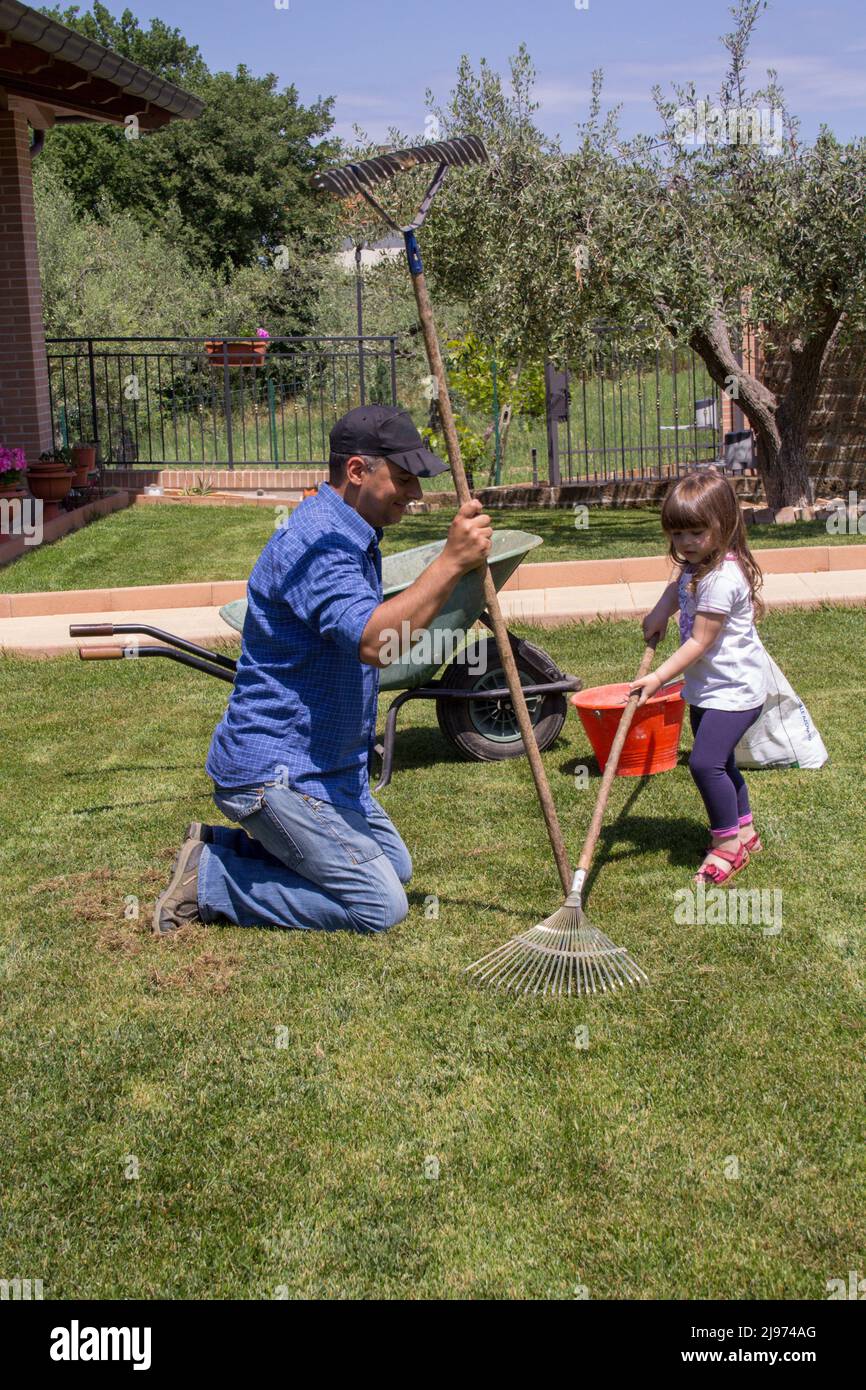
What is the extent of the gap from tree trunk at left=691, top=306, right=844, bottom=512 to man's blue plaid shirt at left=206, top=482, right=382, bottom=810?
992cm

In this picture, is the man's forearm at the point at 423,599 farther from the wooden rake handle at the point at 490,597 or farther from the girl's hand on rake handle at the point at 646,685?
the girl's hand on rake handle at the point at 646,685

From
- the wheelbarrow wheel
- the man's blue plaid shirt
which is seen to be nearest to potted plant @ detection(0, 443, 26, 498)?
the wheelbarrow wheel

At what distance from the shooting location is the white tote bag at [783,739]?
554 cm

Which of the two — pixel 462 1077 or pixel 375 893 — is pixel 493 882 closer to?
pixel 375 893

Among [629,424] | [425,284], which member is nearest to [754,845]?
[425,284]

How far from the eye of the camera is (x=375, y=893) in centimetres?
416

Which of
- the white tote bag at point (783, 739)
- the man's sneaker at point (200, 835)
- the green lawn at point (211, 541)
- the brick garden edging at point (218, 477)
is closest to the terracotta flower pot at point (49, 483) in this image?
the green lawn at point (211, 541)

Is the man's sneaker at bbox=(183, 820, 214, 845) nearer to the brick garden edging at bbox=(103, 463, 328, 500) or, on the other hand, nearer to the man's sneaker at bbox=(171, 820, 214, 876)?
the man's sneaker at bbox=(171, 820, 214, 876)

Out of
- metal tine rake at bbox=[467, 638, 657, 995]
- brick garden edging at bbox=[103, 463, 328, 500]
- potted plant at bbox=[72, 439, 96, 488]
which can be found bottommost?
metal tine rake at bbox=[467, 638, 657, 995]

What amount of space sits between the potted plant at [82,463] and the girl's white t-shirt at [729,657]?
401 inches

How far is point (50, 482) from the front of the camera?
42.0 ft

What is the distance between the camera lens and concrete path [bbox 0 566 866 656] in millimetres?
8336

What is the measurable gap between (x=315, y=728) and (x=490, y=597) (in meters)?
0.64
